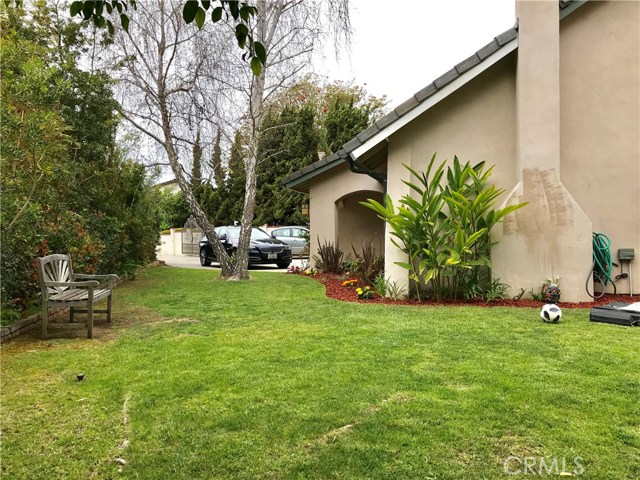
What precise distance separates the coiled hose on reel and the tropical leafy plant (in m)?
1.82

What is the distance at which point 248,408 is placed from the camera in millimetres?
3342

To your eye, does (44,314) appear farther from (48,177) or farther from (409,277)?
(409,277)

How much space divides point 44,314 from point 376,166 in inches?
310

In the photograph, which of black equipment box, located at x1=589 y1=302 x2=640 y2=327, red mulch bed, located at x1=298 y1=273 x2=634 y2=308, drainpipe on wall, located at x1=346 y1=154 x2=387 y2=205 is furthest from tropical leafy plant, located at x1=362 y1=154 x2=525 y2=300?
black equipment box, located at x1=589 y1=302 x2=640 y2=327

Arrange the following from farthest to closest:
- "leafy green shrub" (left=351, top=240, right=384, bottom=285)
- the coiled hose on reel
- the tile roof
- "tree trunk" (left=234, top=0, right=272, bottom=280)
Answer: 1. "tree trunk" (left=234, top=0, right=272, bottom=280)
2. "leafy green shrub" (left=351, top=240, right=384, bottom=285)
3. the coiled hose on reel
4. the tile roof

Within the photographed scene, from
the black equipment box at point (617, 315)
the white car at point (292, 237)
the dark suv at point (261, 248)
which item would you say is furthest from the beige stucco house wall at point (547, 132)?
the white car at point (292, 237)

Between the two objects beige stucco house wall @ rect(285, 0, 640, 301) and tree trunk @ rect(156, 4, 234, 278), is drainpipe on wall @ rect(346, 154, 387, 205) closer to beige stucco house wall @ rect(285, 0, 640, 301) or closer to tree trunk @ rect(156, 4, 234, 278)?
beige stucco house wall @ rect(285, 0, 640, 301)

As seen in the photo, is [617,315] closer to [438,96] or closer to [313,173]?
[438,96]

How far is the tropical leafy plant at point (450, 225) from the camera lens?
25.4ft

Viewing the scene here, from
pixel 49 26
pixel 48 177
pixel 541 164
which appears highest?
pixel 49 26

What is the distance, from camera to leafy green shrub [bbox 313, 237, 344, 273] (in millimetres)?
14016

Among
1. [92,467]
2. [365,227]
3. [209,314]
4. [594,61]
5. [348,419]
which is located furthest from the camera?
[365,227]

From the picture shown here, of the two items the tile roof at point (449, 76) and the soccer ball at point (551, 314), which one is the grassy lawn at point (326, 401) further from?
the tile roof at point (449, 76)

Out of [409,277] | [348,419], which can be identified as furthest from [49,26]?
[348,419]
